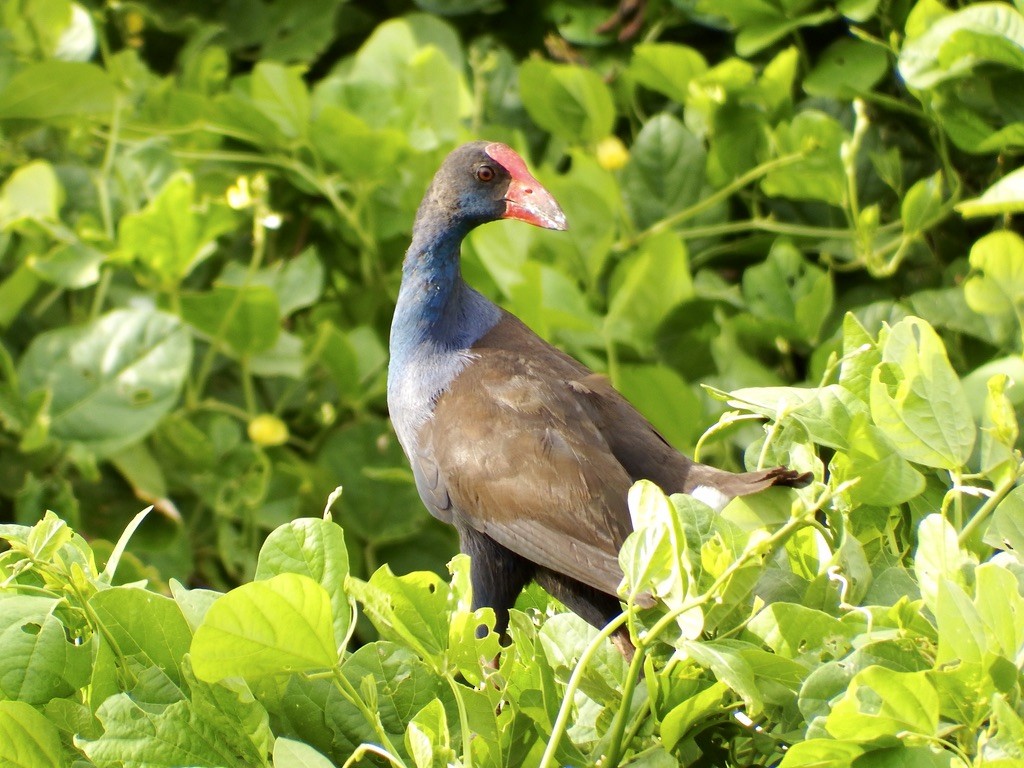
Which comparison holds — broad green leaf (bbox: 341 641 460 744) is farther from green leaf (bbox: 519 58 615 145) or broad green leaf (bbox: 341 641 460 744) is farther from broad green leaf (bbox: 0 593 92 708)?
green leaf (bbox: 519 58 615 145)

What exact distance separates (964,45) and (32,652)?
4.45 feet

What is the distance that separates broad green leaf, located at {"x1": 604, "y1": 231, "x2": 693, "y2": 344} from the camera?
6.72ft

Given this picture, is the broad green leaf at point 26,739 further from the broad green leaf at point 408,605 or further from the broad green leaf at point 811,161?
the broad green leaf at point 811,161

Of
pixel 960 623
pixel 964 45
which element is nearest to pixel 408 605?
pixel 960 623

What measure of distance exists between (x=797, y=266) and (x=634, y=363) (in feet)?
0.96

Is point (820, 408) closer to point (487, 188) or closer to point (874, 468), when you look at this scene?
point (874, 468)

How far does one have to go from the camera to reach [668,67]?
88.3 inches

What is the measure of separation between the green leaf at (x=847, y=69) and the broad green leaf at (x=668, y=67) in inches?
7.3

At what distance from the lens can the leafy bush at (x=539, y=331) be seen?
784 millimetres

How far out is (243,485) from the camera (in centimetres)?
250

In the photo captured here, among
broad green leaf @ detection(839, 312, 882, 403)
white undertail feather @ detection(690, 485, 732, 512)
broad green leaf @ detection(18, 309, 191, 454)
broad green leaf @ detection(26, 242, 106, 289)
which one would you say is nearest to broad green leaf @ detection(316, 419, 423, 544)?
broad green leaf @ detection(18, 309, 191, 454)

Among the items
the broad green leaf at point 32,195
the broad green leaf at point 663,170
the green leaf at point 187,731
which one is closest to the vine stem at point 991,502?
the green leaf at point 187,731

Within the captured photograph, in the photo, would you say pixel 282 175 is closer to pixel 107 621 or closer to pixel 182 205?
pixel 182 205

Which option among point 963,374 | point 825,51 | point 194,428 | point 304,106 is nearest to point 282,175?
point 304,106
